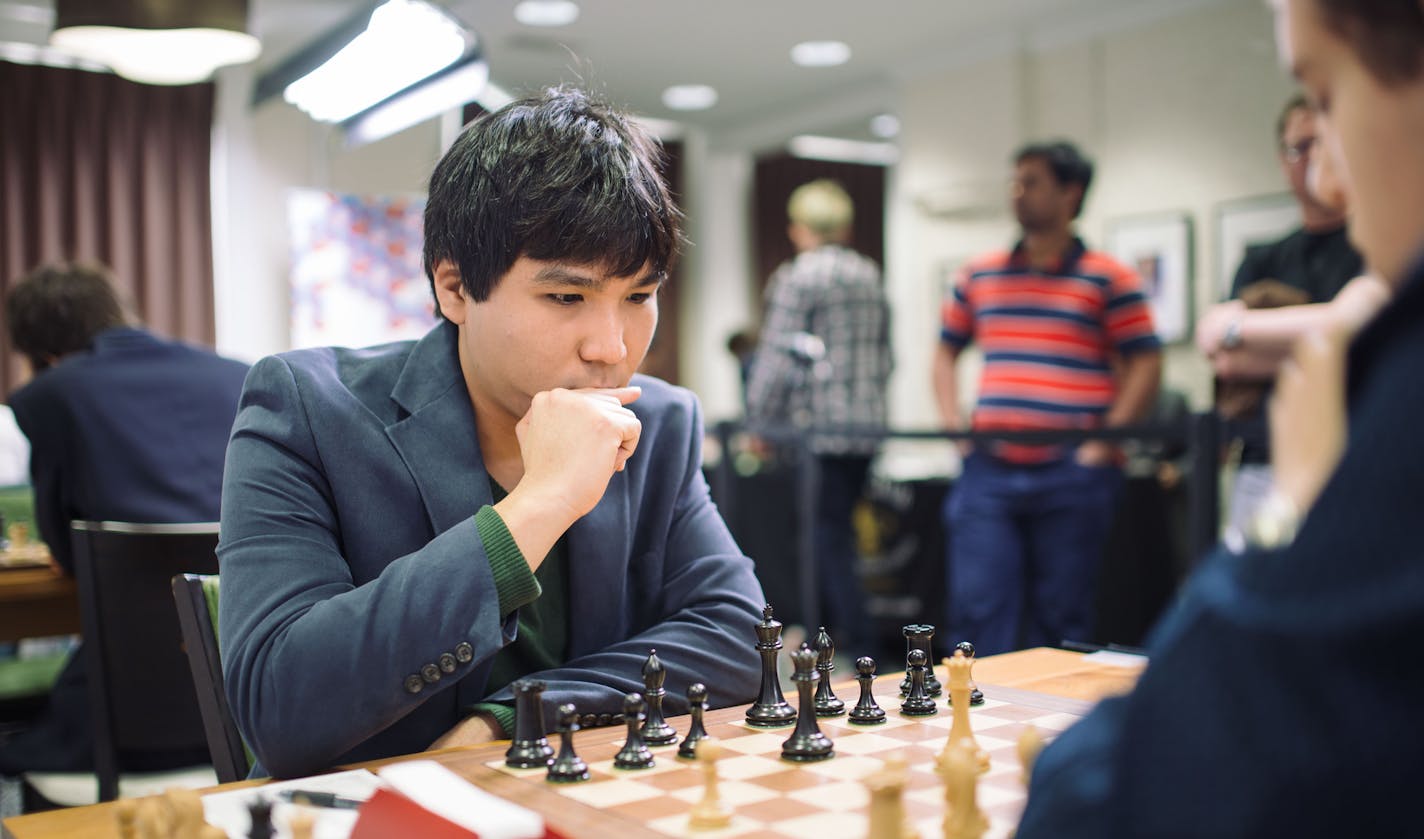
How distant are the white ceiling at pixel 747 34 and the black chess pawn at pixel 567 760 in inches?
201

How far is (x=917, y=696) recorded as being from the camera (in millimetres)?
1177

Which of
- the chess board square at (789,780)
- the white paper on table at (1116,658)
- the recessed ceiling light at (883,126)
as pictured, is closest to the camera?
the chess board square at (789,780)

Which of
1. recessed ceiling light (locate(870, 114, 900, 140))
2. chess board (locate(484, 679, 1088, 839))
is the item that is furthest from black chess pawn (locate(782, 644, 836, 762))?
recessed ceiling light (locate(870, 114, 900, 140))

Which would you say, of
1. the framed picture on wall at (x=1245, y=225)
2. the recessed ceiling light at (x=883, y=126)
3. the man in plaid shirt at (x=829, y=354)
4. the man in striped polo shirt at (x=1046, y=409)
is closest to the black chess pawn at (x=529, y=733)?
the man in striped polo shirt at (x=1046, y=409)

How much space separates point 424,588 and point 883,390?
450cm

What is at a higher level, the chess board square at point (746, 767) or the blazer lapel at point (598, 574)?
the blazer lapel at point (598, 574)

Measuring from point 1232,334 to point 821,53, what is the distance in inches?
227

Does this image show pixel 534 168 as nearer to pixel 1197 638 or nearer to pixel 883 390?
Result: pixel 1197 638

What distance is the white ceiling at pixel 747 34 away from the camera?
6.55 metres

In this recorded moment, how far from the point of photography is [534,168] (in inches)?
51.8

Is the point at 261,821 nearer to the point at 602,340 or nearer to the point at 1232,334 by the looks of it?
the point at 602,340

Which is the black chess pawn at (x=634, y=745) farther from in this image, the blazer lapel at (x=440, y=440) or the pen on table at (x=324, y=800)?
the blazer lapel at (x=440, y=440)

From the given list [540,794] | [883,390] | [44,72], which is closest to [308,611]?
[540,794]

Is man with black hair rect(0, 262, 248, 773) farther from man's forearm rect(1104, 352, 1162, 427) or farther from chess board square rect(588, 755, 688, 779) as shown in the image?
man's forearm rect(1104, 352, 1162, 427)
